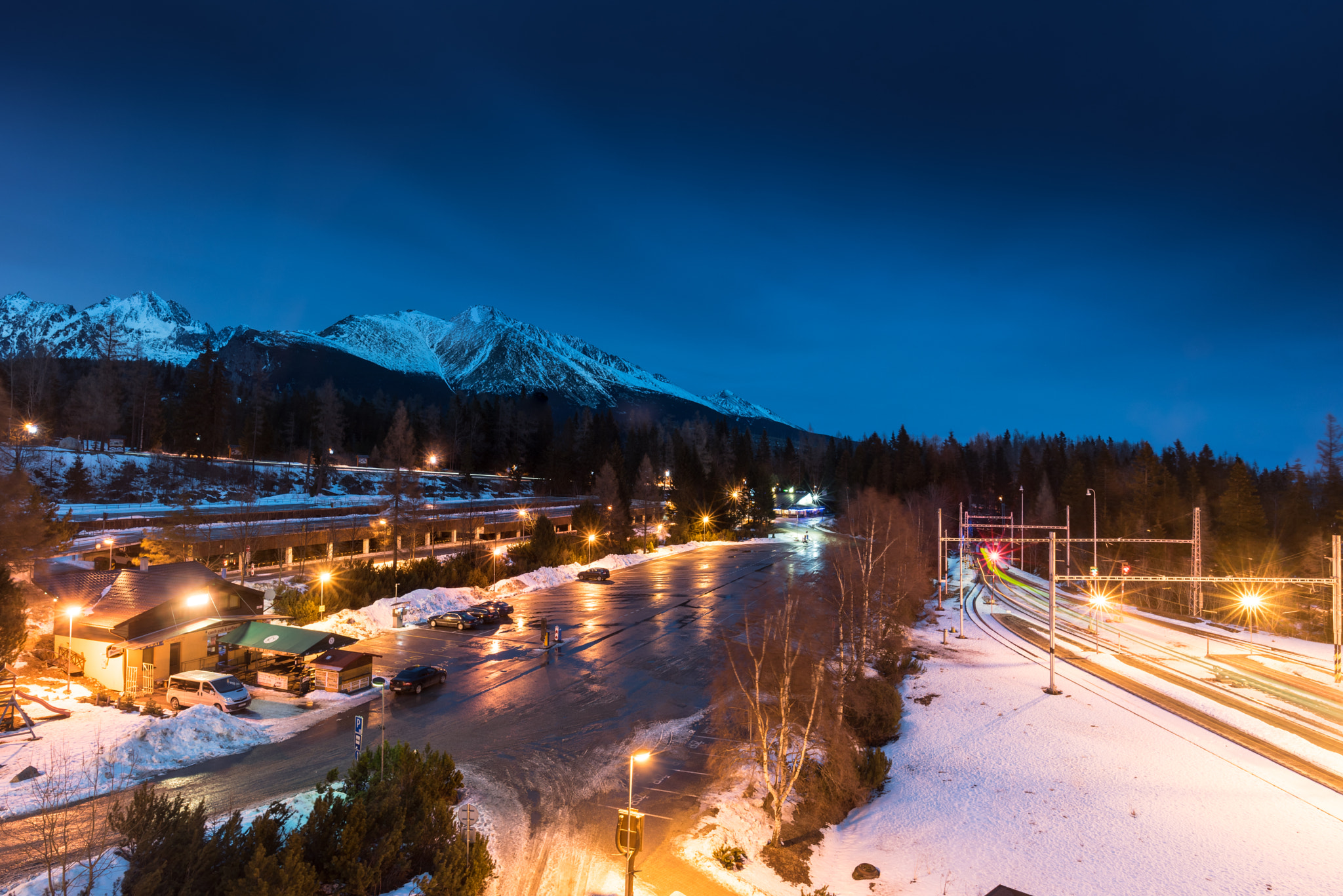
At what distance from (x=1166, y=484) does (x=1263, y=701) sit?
6475 cm

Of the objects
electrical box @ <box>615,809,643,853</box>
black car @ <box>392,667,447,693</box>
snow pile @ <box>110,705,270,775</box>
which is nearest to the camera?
electrical box @ <box>615,809,643,853</box>

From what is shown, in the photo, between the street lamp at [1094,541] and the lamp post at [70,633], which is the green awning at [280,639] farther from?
the street lamp at [1094,541]

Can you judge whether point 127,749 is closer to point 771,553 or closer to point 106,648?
point 106,648

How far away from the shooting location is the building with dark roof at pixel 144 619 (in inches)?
997

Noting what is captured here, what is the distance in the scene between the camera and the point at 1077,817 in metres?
18.6

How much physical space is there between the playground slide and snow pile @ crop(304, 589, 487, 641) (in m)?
11.5

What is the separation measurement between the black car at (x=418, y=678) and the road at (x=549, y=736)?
15.2 inches

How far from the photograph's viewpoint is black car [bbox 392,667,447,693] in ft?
84.5

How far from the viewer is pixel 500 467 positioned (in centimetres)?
11881

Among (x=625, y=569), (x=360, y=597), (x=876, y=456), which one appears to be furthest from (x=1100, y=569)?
(x=360, y=597)

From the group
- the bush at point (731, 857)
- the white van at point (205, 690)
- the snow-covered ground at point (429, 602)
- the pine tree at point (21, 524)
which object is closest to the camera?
the bush at point (731, 857)

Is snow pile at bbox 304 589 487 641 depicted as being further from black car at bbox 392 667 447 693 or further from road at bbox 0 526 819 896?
black car at bbox 392 667 447 693

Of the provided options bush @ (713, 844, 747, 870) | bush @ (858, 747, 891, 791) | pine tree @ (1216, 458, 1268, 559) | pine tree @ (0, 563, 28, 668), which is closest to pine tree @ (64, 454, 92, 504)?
pine tree @ (0, 563, 28, 668)

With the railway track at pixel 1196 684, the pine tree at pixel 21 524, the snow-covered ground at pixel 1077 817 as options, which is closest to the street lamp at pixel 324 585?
the pine tree at pixel 21 524
